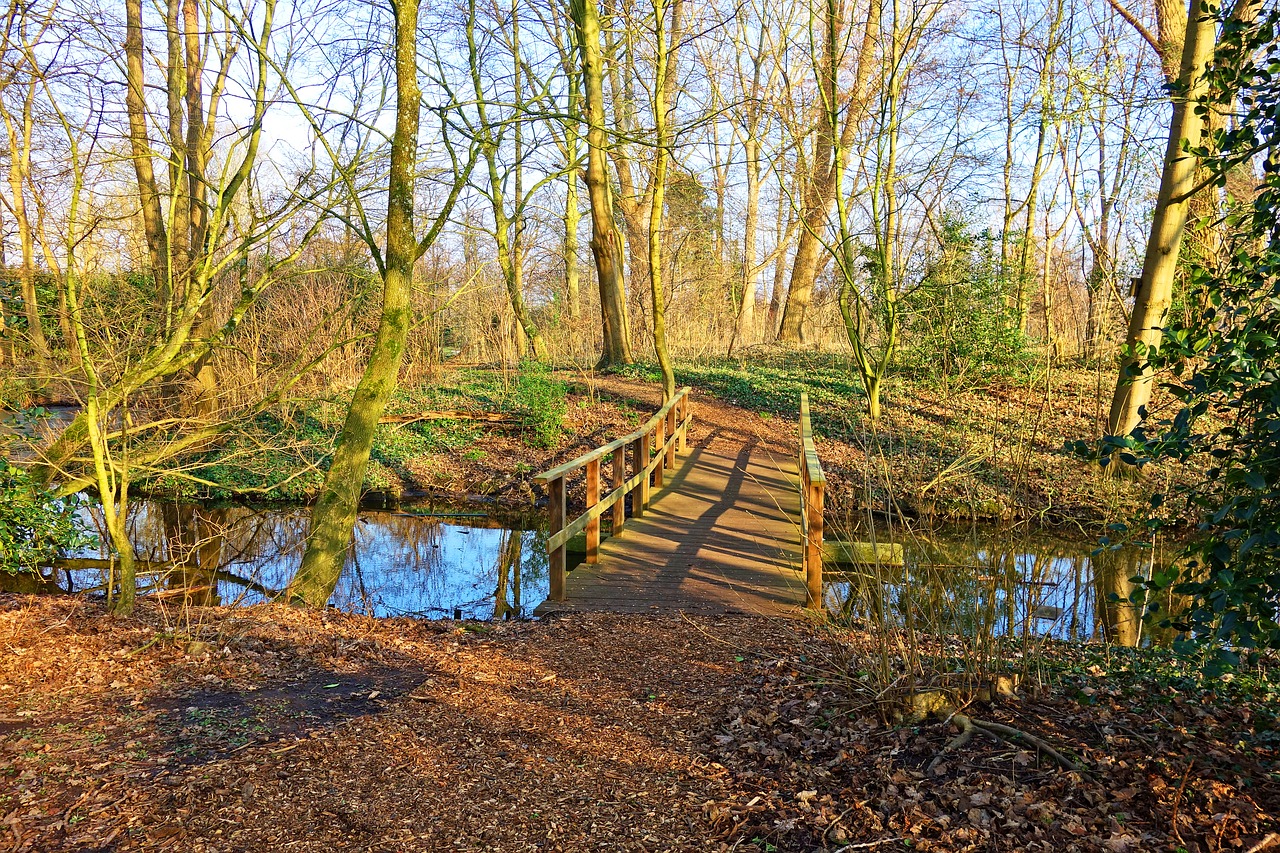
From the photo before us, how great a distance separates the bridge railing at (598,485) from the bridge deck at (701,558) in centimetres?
19

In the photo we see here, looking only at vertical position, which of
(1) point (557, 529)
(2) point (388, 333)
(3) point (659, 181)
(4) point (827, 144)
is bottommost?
(1) point (557, 529)

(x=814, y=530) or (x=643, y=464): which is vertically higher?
(x=643, y=464)

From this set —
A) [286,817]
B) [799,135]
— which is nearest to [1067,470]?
[799,135]

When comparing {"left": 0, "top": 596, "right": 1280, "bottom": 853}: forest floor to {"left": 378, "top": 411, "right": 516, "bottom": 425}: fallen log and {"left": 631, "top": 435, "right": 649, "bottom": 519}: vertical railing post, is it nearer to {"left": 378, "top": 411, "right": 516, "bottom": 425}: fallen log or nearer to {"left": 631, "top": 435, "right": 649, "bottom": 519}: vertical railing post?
{"left": 631, "top": 435, "right": 649, "bottom": 519}: vertical railing post

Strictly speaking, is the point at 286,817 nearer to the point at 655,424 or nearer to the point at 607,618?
the point at 607,618

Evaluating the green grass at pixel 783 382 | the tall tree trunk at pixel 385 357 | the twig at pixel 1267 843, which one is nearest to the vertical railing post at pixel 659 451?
the green grass at pixel 783 382

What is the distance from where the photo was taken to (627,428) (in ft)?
49.8

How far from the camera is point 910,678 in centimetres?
396

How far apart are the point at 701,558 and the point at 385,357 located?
11.2ft

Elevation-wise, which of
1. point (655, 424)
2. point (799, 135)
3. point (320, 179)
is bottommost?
point (655, 424)

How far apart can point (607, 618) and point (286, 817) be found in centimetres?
340

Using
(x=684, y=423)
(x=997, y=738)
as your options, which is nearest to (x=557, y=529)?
(x=997, y=738)

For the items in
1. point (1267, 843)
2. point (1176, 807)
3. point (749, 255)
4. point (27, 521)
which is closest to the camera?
point (1267, 843)

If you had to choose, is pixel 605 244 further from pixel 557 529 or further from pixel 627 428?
pixel 557 529
